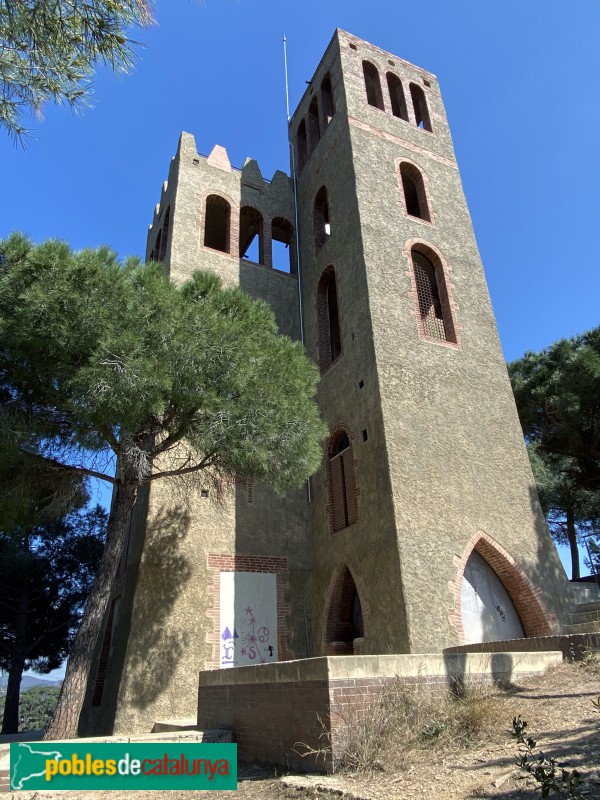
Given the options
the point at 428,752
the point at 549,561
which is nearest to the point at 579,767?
the point at 428,752

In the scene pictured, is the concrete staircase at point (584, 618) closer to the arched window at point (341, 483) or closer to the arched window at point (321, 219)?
the arched window at point (341, 483)

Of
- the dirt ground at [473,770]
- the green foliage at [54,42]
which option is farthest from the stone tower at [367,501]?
the green foliage at [54,42]

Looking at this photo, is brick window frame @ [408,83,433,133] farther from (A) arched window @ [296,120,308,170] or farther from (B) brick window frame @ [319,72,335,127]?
(A) arched window @ [296,120,308,170]

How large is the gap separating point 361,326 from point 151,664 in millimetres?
7119

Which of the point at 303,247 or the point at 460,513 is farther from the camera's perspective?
the point at 303,247

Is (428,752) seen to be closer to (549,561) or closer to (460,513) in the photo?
(460,513)

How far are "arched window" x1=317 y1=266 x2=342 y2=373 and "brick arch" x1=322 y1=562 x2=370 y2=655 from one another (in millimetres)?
4632

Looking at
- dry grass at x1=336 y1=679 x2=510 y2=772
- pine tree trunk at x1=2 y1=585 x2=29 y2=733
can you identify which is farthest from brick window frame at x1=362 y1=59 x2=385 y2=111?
pine tree trunk at x1=2 y1=585 x2=29 y2=733

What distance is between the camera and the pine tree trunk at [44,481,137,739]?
23.6 ft

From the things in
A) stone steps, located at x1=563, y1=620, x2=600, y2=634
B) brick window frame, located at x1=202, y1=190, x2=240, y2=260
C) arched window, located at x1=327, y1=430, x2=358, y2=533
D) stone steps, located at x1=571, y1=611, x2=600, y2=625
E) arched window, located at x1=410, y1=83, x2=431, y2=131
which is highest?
arched window, located at x1=410, y1=83, x2=431, y2=131

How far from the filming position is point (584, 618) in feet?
32.1

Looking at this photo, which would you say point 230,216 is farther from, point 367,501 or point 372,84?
point 367,501

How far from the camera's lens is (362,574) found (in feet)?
32.7

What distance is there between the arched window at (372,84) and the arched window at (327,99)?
1.06 m
